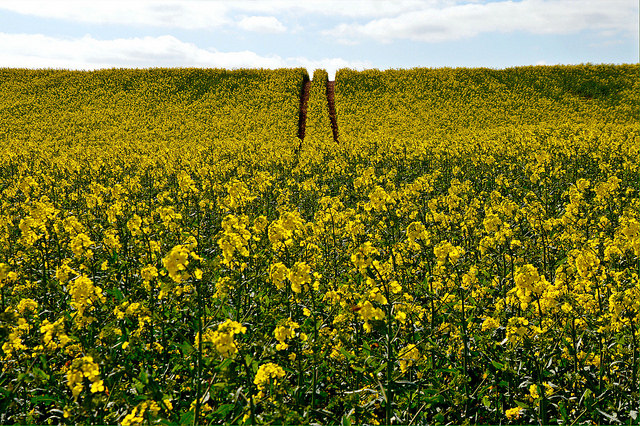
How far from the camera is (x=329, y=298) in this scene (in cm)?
459

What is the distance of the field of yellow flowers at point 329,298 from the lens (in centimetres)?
352

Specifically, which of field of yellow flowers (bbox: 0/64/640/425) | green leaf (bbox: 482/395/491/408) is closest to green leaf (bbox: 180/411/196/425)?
field of yellow flowers (bbox: 0/64/640/425)

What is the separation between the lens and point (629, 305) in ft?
13.6

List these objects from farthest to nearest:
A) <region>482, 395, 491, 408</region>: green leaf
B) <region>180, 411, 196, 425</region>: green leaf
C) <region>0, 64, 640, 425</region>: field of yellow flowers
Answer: <region>482, 395, 491, 408</region>: green leaf, <region>0, 64, 640, 425</region>: field of yellow flowers, <region>180, 411, 196, 425</region>: green leaf

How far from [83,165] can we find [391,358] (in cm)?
1615

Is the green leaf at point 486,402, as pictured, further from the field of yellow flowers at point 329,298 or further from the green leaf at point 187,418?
the green leaf at point 187,418

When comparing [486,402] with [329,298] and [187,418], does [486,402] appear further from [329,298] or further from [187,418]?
[187,418]

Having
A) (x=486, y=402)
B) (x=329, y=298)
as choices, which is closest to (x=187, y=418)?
(x=329, y=298)

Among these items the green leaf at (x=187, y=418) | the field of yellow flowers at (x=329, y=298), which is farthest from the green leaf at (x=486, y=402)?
the green leaf at (x=187, y=418)

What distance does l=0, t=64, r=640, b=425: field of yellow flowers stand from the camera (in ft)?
11.6

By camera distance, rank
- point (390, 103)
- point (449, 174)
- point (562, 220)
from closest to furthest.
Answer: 1. point (562, 220)
2. point (449, 174)
3. point (390, 103)

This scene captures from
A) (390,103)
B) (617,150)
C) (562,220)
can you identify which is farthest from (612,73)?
(562,220)

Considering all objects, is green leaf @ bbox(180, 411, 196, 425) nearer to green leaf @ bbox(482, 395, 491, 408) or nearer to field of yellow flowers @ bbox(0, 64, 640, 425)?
field of yellow flowers @ bbox(0, 64, 640, 425)

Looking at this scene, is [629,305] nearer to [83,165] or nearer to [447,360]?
[447,360]
